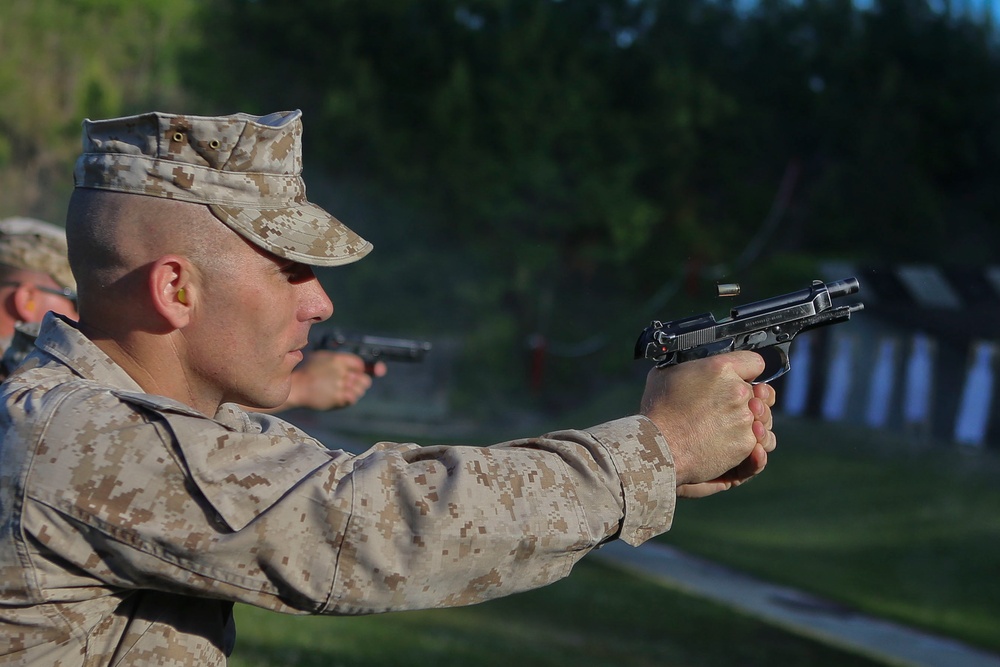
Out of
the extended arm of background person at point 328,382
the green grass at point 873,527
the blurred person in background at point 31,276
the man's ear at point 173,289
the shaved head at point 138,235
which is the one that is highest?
the shaved head at point 138,235

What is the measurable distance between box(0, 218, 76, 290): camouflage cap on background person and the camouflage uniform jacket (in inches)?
100

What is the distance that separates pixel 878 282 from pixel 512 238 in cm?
884

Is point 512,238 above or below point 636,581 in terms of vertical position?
above

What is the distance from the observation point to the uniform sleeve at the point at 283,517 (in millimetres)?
1779

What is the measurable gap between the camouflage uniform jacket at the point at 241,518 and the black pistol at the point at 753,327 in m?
0.58

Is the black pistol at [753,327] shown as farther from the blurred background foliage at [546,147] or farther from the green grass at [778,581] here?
the blurred background foliage at [546,147]

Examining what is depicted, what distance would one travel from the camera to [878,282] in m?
14.9

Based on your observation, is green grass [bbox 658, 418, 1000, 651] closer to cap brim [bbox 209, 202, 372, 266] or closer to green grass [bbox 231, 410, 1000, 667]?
green grass [bbox 231, 410, 1000, 667]

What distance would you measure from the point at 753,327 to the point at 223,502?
1.42 m

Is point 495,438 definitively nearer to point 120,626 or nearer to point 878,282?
point 878,282

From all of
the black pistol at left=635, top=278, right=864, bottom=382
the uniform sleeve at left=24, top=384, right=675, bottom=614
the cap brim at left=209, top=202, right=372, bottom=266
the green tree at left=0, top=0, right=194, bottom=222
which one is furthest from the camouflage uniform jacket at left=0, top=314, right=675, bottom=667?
the green tree at left=0, top=0, right=194, bottom=222

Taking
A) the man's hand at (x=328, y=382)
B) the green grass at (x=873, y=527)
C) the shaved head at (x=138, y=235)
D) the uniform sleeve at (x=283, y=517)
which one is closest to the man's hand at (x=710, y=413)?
the uniform sleeve at (x=283, y=517)

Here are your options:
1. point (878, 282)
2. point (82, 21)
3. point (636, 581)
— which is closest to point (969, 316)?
point (878, 282)

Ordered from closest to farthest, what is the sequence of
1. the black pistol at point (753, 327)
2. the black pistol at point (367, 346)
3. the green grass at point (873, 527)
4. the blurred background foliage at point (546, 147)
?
the black pistol at point (753, 327)
the black pistol at point (367, 346)
the green grass at point (873, 527)
the blurred background foliage at point (546, 147)
